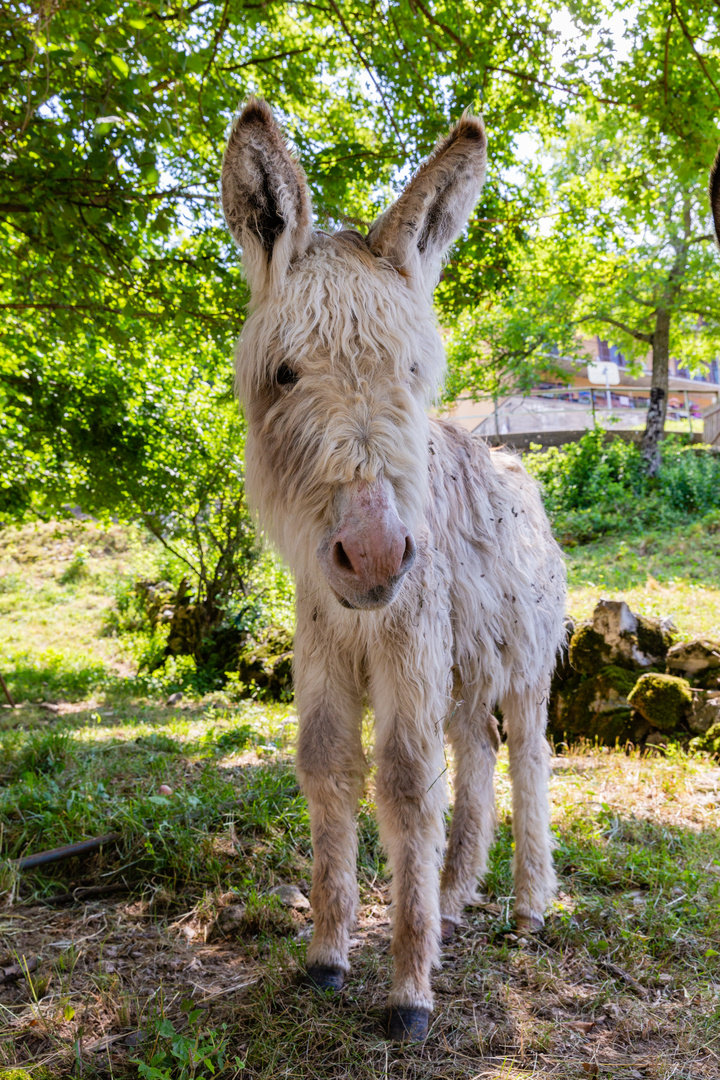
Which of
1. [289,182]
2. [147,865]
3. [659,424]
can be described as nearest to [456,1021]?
[147,865]

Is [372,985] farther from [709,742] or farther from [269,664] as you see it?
[269,664]

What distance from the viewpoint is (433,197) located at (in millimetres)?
2260

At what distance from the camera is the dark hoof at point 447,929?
2928 millimetres

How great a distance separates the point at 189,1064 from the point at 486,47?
19.1ft

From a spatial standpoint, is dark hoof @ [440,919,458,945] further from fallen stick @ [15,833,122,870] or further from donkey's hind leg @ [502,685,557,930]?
fallen stick @ [15,833,122,870]

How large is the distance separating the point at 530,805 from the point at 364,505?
2116 mm

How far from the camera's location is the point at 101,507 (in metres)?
9.00

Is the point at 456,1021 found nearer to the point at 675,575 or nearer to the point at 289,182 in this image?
the point at 289,182

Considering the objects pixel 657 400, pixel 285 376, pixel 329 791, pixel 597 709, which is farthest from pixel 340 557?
pixel 657 400

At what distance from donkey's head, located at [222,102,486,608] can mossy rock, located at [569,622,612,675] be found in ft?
12.2

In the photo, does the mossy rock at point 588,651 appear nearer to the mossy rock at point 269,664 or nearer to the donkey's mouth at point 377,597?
the mossy rock at point 269,664

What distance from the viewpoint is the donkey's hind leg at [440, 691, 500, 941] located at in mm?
3135

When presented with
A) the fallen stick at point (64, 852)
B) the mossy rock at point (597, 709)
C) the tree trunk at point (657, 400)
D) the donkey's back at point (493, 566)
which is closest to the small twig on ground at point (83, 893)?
the fallen stick at point (64, 852)

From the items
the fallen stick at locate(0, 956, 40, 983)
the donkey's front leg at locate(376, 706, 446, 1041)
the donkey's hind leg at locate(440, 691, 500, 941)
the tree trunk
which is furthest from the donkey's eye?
the tree trunk
